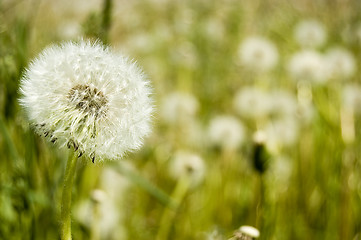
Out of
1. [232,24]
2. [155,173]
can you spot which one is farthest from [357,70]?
[155,173]

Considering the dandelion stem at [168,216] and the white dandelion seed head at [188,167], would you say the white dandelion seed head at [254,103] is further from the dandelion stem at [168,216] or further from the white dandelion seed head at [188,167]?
the dandelion stem at [168,216]

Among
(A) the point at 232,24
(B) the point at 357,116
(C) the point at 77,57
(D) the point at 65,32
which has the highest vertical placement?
(A) the point at 232,24

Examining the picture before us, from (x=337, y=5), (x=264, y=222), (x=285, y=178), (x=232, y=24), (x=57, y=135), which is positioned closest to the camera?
(x=57, y=135)

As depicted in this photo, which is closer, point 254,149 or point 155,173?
point 254,149

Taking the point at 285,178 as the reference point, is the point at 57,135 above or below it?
below

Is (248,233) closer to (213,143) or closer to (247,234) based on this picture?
(247,234)

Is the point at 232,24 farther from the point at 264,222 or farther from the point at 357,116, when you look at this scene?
the point at 264,222
